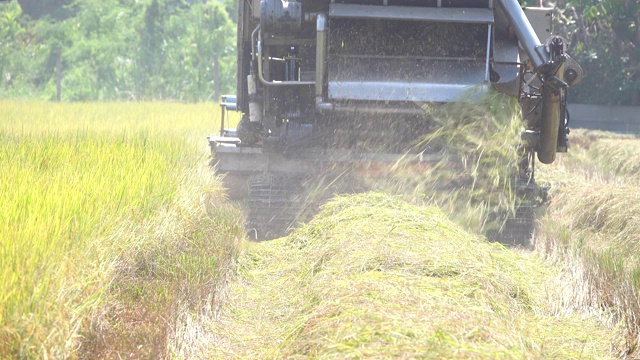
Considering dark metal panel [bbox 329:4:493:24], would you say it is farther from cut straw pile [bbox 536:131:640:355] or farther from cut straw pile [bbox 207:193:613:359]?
cut straw pile [bbox 207:193:613:359]

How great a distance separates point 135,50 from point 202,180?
32.9 m

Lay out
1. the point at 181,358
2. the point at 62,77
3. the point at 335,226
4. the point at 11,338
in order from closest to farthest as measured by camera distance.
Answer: the point at 11,338 < the point at 181,358 < the point at 335,226 < the point at 62,77

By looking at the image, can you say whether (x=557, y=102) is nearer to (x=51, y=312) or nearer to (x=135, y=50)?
(x=51, y=312)

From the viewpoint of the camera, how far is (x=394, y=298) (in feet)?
15.4

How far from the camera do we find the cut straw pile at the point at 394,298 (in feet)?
13.8

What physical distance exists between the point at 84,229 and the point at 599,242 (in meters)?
4.27

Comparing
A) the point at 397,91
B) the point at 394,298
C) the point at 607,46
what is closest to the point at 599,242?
the point at 397,91

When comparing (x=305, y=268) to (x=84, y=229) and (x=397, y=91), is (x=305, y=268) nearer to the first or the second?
(x=84, y=229)

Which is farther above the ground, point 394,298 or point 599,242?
point 394,298

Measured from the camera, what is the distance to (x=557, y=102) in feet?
28.2

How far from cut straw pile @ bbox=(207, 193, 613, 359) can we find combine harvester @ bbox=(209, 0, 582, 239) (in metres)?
1.49

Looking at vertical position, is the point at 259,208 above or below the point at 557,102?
below

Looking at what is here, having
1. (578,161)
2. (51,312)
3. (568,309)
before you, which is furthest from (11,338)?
(578,161)

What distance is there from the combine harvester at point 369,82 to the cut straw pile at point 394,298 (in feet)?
4.89
